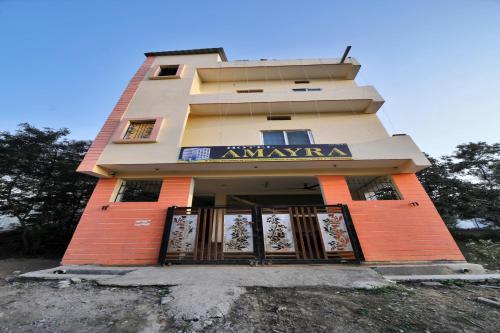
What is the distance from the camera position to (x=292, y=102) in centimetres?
775

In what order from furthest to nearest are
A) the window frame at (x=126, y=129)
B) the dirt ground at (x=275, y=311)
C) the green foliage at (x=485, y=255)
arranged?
the window frame at (x=126, y=129), the green foliage at (x=485, y=255), the dirt ground at (x=275, y=311)

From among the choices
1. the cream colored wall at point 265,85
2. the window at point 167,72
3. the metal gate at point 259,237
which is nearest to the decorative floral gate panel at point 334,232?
the metal gate at point 259,237

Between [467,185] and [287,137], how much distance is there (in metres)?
11.7

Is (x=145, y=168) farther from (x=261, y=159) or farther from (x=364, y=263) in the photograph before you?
(x=364, y=263)

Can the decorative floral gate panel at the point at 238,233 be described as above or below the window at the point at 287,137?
below

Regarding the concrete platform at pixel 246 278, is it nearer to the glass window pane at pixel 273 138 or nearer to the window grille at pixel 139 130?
the window grille at pixel 139 130

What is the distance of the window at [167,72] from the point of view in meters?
8.64

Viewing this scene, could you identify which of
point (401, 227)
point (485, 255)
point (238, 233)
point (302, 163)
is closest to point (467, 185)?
point (485, 255)

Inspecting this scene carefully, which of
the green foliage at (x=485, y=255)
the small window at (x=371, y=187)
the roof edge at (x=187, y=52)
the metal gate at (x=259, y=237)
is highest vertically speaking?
the roof edge at (x=187, y=52)

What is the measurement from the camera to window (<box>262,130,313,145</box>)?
7.25 metres

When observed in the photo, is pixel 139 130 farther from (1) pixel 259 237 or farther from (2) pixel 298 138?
A: (2) pixel 298 138

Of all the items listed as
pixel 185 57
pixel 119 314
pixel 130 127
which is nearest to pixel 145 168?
pixel 130 127

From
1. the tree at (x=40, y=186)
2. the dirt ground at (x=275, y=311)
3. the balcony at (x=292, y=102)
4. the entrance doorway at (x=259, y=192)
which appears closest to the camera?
the dirt ground at (x=275, y=311)

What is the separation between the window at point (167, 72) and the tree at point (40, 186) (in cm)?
712
